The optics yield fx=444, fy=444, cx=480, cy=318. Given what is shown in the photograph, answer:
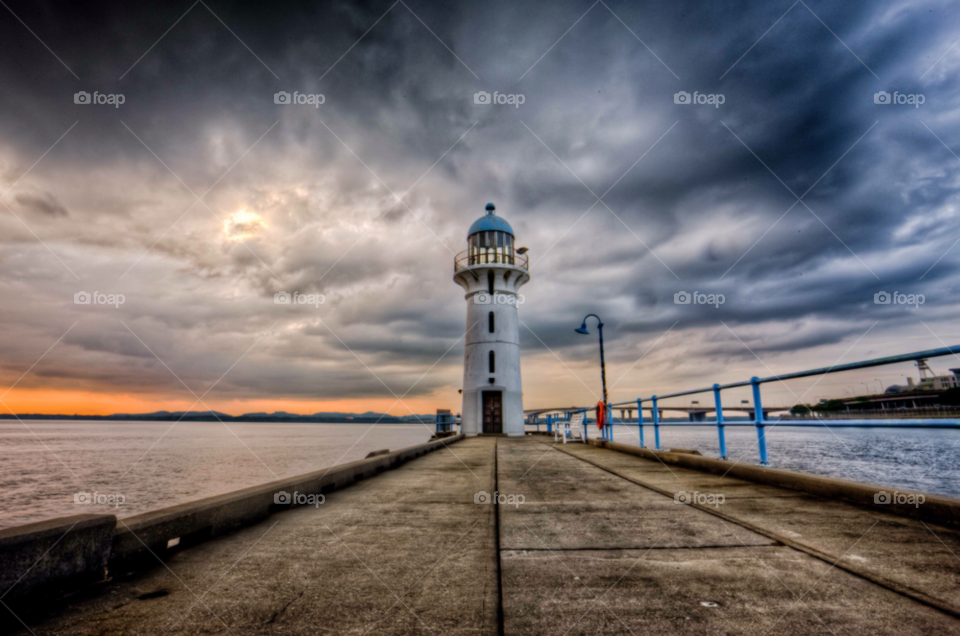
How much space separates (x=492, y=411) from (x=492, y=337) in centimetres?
366

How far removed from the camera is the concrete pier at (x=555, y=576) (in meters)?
1.78

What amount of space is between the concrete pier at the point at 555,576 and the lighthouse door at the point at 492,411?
1801cm

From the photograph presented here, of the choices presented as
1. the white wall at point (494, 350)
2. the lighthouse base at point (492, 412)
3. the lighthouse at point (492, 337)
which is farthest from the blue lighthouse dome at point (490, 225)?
the lighthouse base at point (492, 412)

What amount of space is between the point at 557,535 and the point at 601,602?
4.00ft

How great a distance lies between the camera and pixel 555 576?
7.56 ft

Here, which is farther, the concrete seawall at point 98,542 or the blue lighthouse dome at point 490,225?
the blue lighthouse dome at point 490,225

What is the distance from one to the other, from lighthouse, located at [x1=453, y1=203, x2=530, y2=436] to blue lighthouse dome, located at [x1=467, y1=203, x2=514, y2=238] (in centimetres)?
5

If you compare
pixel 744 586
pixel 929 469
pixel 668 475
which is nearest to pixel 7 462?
pixel 668 475

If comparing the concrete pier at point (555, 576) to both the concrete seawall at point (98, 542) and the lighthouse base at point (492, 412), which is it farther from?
the lighthouse base at point (492, 412)

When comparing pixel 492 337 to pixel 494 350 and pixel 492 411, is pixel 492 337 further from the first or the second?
pixel 492 411

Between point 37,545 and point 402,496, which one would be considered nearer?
point 37,545

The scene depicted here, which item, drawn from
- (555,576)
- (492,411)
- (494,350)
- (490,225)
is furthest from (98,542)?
(490,225)

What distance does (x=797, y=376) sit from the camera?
4.57 meters

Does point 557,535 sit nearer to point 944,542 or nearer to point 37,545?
point 944,542
